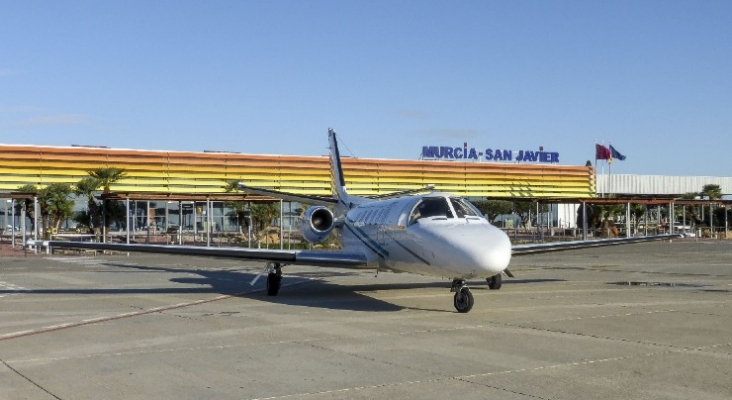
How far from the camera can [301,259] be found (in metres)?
17.9

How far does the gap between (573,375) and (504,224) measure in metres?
75.5

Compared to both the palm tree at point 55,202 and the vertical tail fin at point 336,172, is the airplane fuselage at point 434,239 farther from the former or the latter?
the palm tree at point 55,202

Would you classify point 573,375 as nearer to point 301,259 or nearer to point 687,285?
point 301,259

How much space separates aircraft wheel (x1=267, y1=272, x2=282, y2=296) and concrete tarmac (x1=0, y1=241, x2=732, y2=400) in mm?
356

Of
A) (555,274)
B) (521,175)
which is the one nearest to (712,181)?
(521,175)

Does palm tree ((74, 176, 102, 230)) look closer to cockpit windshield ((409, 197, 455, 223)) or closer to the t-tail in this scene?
the t-tail

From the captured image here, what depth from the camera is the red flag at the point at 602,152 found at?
7844 centimetres

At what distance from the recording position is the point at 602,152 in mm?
78562

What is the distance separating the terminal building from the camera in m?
51.7

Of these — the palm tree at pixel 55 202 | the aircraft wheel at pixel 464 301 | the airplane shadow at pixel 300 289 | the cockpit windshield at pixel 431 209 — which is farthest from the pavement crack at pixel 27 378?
the palm tree at pixel 55 202

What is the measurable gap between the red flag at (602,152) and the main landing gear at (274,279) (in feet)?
212

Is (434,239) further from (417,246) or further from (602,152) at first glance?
(602,152)

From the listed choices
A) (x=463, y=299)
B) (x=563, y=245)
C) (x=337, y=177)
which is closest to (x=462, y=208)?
(x=463, y=299)

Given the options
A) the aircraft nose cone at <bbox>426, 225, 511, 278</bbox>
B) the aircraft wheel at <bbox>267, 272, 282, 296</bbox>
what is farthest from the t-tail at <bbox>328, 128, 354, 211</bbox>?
the aircraft nose cone at <bbox>426, 225, 511, 278</bbox>
